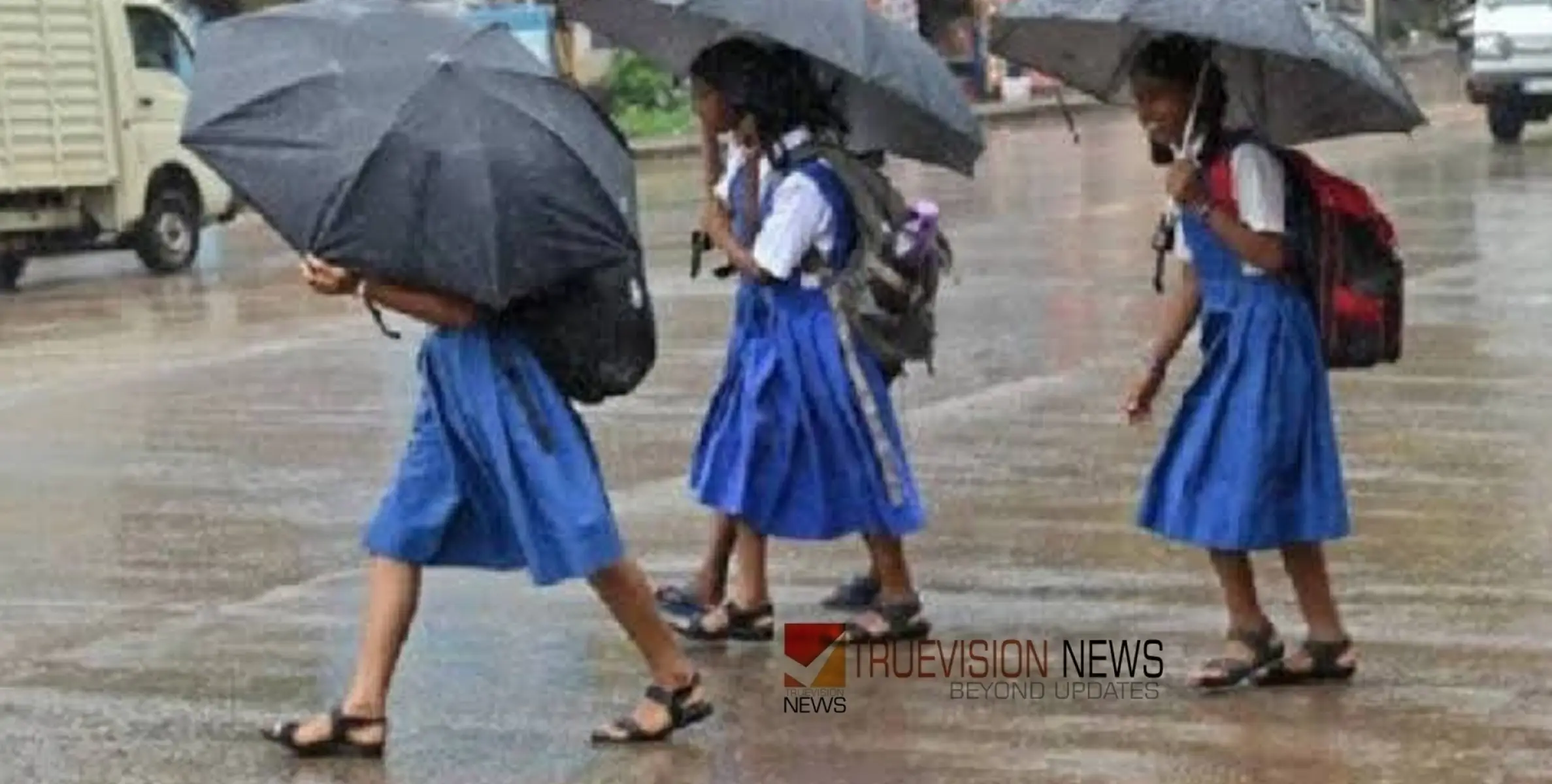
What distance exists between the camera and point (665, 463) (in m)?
11.1

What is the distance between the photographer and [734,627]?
7.79 metres

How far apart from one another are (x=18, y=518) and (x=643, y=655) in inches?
159

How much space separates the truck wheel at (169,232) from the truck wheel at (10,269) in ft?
2.76

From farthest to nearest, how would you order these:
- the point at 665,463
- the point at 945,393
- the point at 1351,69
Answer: the point at 945,393, the point at 665,463, the point at 1351,69

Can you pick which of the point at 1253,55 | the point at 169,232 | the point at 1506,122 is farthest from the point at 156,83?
the point at 1253,55

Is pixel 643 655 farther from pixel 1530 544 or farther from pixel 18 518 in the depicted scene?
pixel 18 518

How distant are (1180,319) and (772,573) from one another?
2.17 metres

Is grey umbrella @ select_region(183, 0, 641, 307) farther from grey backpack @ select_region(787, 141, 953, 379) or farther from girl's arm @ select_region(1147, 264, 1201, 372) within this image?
girl's arm @ select_region(1147, 264, 1201, 372)

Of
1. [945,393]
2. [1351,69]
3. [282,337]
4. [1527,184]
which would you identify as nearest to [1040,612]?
[1351,69]

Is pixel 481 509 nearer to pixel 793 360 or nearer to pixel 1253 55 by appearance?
pixel 793 360

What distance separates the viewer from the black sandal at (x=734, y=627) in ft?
25.5

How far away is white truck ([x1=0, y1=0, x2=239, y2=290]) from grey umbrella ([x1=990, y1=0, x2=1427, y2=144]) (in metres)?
14.6

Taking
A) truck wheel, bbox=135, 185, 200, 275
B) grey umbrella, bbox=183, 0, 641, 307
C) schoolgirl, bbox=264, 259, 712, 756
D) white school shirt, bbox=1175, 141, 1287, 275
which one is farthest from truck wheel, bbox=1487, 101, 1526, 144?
grey umbrella, bbox=183, 0, 641, 307

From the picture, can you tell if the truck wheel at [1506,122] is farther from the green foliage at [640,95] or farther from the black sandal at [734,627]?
the black sandal at [734,627]
